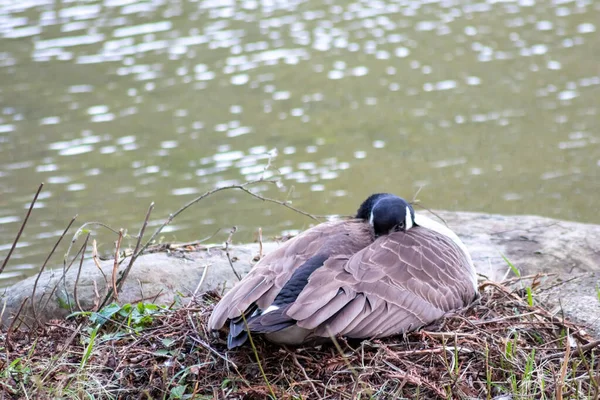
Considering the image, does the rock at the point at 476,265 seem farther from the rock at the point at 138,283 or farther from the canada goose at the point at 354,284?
the canada goose at the point at 354,284

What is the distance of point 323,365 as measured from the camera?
14.2 ft

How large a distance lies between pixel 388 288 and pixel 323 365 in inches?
21.7

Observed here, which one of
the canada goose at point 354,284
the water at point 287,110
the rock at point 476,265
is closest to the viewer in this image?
the canada goose at point 354,284

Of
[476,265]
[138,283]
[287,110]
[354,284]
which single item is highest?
[354,284]

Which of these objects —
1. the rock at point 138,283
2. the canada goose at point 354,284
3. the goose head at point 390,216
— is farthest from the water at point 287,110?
the canada goose at point 354,284

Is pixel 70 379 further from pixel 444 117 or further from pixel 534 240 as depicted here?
pixel 444 117

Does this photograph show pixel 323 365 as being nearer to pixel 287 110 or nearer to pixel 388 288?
pixel 388 288

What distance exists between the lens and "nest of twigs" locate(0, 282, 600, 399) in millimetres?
4176

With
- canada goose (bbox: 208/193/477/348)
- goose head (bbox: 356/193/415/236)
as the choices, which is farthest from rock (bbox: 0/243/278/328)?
goose head (bbox: 356/193/415/236)

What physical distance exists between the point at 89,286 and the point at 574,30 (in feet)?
37.5

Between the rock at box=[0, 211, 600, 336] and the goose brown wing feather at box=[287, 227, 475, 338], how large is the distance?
0.91 metres

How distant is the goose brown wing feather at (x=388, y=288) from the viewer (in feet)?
13.8

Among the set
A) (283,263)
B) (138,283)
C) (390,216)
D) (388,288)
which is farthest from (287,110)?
(388,288)

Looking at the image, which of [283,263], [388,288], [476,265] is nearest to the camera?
[388,288]
